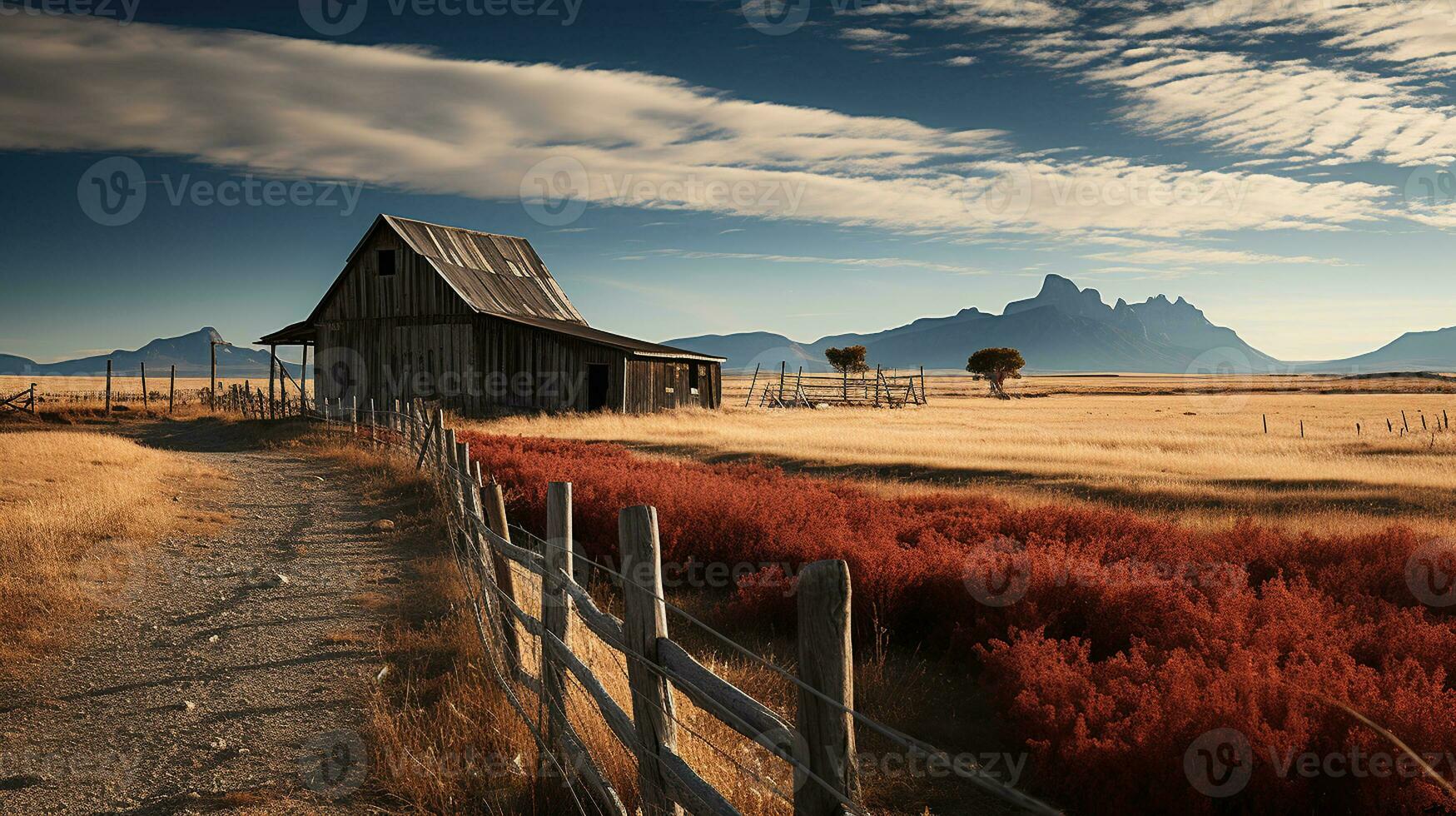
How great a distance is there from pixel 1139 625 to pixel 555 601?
3.98 meters

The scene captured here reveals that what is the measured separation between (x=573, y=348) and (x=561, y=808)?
88.6 feet

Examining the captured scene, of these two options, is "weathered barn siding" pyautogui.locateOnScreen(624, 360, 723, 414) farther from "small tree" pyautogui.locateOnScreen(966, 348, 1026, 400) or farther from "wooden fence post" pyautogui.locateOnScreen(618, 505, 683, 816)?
"small tree" pyautogui.locateOnScreen(966, 348, 1026, 400)

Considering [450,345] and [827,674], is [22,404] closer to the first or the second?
[450,345]

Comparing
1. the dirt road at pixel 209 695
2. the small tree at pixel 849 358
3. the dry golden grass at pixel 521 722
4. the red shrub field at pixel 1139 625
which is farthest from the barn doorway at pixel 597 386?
the small tree at pixel 849 358

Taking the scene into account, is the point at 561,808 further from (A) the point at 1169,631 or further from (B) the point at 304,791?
(A) the point at 1169,631

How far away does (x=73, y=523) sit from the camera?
10.5 meters

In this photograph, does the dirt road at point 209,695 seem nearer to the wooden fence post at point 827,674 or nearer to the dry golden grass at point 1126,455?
the wooden fence post at point 827,674

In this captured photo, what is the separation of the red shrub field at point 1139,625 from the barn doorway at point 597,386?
20.1m

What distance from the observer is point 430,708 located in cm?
566

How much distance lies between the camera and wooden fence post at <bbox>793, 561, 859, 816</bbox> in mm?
2473

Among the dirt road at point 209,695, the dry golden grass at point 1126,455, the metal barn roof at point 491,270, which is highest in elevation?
the metal barn roof at point 491,270

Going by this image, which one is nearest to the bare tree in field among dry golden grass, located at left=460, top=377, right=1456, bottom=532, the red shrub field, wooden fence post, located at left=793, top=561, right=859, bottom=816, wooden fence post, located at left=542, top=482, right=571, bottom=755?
dry golden grass, located at left=460, top=377, right=1456, bottom=532

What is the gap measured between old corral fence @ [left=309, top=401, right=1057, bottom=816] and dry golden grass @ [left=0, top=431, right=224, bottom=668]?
374cm

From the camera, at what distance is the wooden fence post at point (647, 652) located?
3.60m
